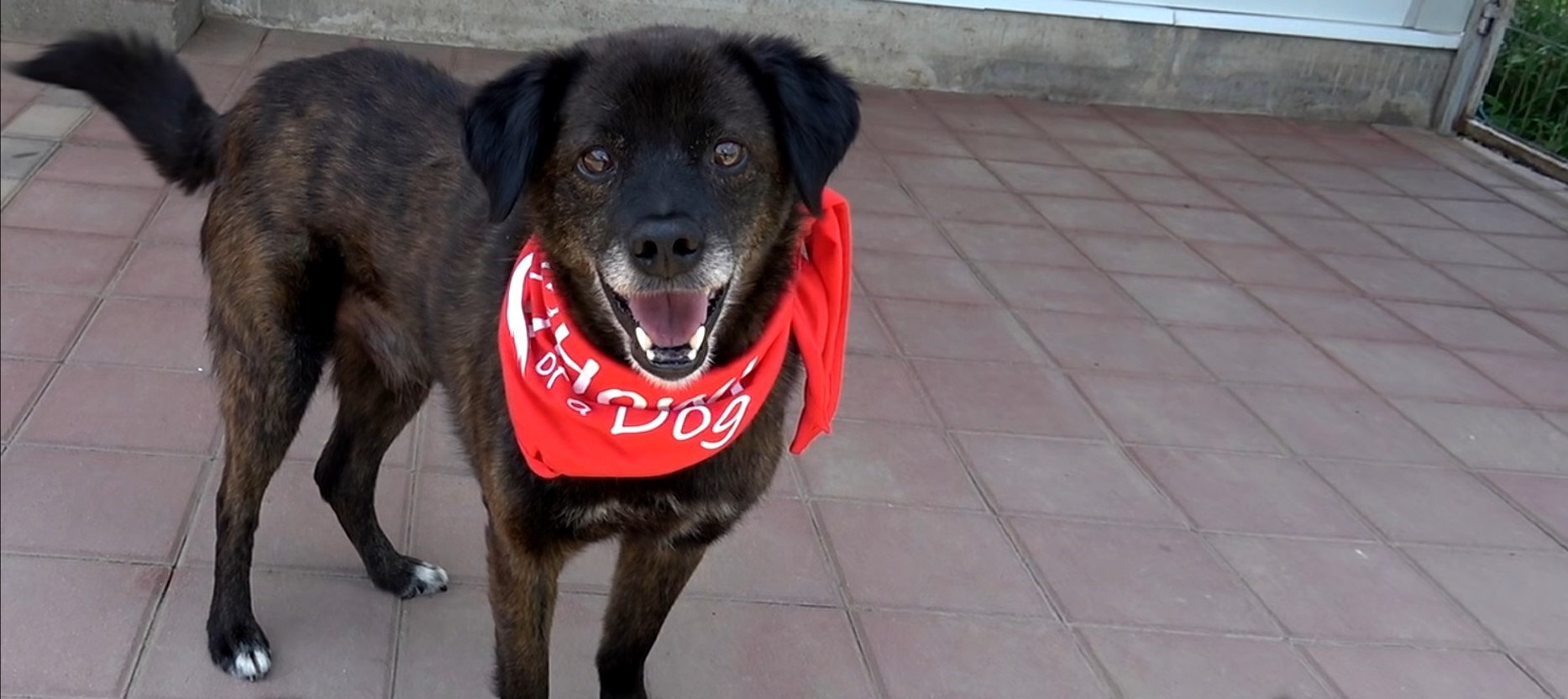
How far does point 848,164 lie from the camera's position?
6457mm

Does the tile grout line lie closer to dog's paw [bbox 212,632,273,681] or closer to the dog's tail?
dog's paw [bbox 212,632,273,681]

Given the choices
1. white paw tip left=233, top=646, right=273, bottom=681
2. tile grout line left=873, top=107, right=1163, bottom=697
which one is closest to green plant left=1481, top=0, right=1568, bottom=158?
tile grout line left=873, top=107, right=1163, bottom=697

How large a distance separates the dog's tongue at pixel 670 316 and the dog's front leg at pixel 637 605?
50 cm

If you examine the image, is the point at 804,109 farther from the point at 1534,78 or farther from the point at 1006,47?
the point at 1534,78

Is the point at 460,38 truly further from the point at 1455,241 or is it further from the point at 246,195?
the point at 1455,241

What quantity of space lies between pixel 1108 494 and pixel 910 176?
288cm

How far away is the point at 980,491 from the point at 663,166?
193 cm

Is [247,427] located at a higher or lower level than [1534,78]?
higher

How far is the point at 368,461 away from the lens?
3.04 meters

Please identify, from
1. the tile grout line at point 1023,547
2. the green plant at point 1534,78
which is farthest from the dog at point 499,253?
the green plant at point 1534,78

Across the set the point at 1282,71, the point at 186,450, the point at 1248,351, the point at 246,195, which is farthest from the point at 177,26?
the point at 1282,71

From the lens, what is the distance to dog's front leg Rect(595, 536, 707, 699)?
103 inches

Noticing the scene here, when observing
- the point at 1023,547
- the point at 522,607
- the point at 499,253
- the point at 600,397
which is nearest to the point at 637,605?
the point at 522,607

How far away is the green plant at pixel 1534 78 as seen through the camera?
8.32 metres
